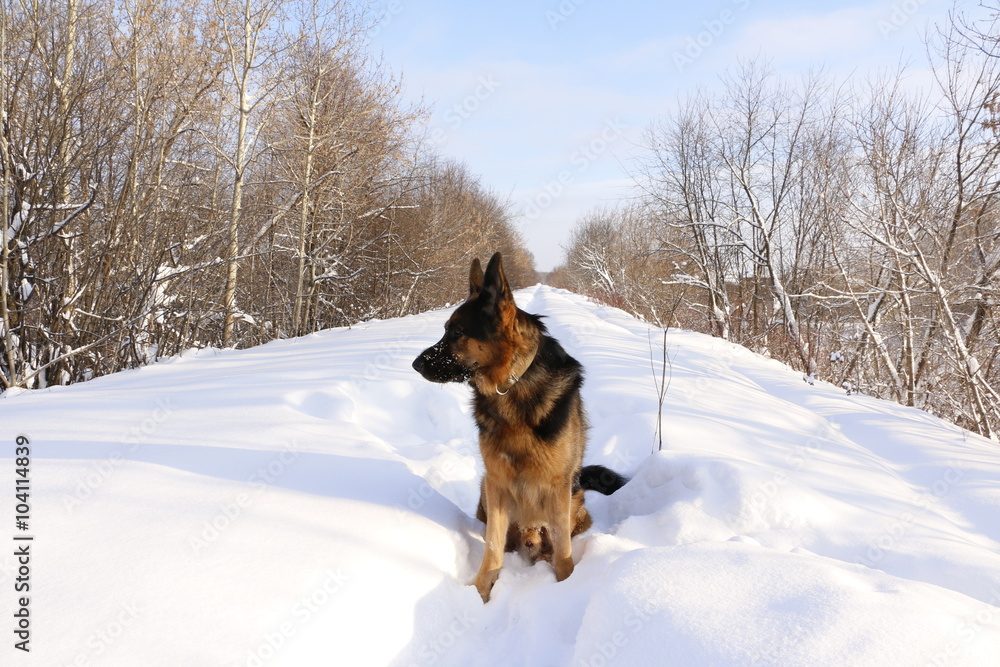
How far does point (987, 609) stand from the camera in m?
1.44

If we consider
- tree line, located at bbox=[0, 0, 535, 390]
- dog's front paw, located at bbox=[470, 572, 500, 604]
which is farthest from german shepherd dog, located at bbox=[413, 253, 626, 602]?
tree line, located at bbox=[0, 0, 535, 390]

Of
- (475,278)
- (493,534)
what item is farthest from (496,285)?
(493,534)

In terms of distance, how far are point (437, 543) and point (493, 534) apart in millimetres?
274

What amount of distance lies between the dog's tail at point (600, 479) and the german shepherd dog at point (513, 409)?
628mm

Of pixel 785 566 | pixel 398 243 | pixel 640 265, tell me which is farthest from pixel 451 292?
pixel 785 566

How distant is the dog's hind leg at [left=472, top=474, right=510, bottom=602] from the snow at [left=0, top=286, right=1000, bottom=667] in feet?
0.32

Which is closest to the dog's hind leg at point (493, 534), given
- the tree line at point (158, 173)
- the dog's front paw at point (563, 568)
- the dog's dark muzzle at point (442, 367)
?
the dog's front paw at point (563, 568)

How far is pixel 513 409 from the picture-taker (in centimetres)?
237

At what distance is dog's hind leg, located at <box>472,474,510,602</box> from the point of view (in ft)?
7.37

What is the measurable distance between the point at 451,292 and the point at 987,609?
64.2 ft

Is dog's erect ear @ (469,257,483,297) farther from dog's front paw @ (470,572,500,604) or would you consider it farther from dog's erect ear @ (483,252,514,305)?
dog's front paw @ (470,572,500,604)

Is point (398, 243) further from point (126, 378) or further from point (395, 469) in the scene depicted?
point (395, 469)

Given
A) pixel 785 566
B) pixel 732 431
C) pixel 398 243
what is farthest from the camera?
pixel 398 243

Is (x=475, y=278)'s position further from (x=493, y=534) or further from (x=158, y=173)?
(x=158, y=173)
